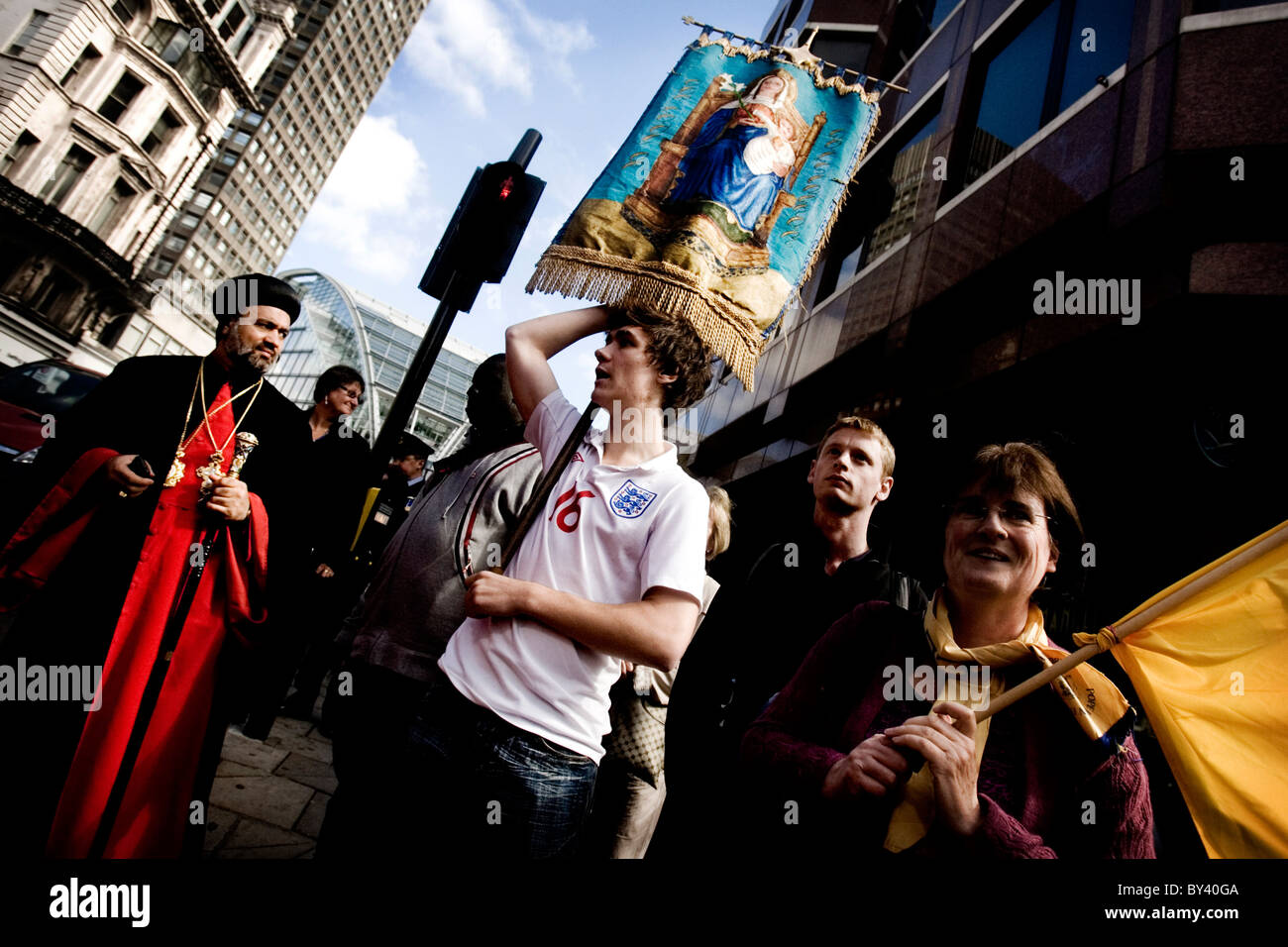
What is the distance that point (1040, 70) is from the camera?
7.05 m

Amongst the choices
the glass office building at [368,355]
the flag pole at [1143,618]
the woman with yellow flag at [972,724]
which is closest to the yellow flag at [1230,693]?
the flag pole at [1143,618]

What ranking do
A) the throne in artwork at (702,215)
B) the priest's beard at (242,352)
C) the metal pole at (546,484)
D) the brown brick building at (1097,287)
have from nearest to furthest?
the metal pole at (546,484) < the throne in artwork at (702,215) < the priest's beard at (242,352) < the brown brick building at (1097,287)

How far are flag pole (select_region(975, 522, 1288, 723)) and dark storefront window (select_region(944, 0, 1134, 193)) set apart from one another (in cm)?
664

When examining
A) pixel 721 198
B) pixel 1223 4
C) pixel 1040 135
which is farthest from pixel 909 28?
pixel 721 198

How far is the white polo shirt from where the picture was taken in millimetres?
1370

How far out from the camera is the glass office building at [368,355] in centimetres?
3494

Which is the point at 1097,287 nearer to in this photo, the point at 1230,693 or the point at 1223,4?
the point at 1223,4

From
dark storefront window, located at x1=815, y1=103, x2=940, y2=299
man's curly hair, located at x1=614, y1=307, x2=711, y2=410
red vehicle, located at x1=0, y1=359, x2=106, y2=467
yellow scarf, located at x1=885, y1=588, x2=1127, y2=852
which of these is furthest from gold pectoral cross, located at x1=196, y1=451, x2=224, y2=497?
dark storefront window, located at x1=815, y1=103, x2=940, y2=299

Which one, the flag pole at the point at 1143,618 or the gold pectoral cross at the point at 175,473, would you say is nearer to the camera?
the flag pole at the point at 1143,618

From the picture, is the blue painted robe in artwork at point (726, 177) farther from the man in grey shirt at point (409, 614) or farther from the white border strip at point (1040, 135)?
the white border strip at point (1040, 135)

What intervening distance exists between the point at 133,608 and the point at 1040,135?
8.16 meters

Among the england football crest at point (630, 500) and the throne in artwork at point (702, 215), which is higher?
the throne in artwork at point (702, 215)

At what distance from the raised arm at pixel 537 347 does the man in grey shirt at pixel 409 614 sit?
34cm

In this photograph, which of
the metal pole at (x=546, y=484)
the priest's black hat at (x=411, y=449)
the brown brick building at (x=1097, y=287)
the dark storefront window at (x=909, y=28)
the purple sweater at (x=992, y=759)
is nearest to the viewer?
the purple sweater at (x=992, y=759)
